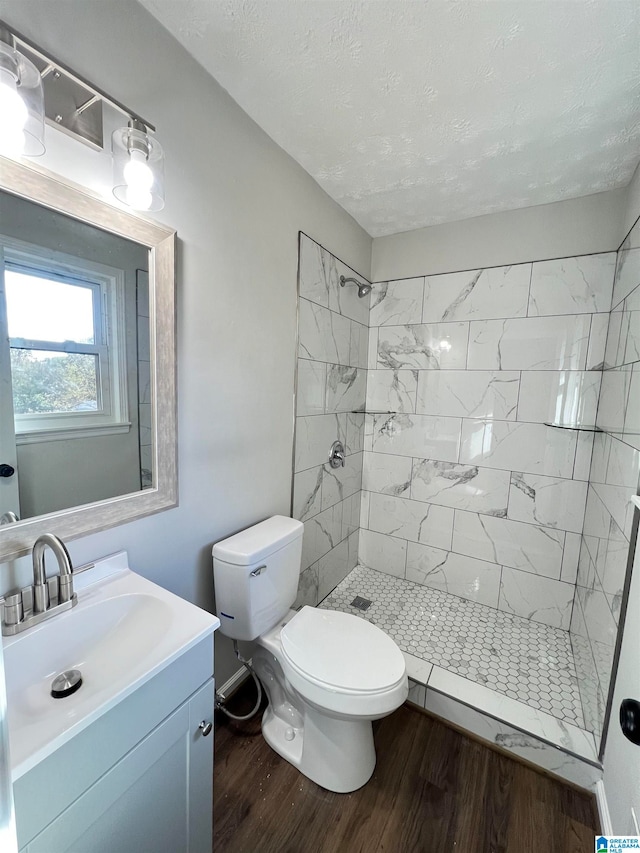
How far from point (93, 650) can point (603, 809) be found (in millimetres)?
1748

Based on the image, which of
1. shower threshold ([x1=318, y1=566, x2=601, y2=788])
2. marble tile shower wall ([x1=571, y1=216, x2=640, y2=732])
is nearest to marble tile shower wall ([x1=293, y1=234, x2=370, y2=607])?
shower threshold ([x1=318, y1=566, x2=601, y2=788])

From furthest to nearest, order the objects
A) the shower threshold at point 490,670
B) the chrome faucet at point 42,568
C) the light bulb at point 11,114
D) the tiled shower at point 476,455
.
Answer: the tiled shower at point 476,455
the shower threshold at point 490,670
the chrome faucet at point 42,568
the light bulb at point 11,114

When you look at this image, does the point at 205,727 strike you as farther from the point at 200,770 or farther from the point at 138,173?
the point at 138,173

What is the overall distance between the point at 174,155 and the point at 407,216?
1457 millimetres

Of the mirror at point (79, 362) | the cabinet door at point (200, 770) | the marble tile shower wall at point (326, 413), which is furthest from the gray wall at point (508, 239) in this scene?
the cabinet door at point (200, 770)

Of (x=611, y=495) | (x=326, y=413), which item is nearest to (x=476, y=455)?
(x=611, y=495)

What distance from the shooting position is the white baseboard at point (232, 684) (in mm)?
1538

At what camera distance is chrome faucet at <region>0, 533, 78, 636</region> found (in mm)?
816

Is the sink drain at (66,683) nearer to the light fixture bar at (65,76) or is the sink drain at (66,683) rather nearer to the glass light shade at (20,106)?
the glass light shade at (20,106)

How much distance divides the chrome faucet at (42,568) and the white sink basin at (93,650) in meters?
0.06

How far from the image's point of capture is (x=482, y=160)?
5.25ft

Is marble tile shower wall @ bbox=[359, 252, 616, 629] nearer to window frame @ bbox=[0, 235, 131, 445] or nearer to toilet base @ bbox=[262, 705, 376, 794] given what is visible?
toilet base @ bbox=[262, 705, 376, 794]

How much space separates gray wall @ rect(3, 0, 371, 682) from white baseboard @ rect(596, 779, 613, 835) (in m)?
1.42

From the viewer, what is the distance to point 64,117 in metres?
0.89
